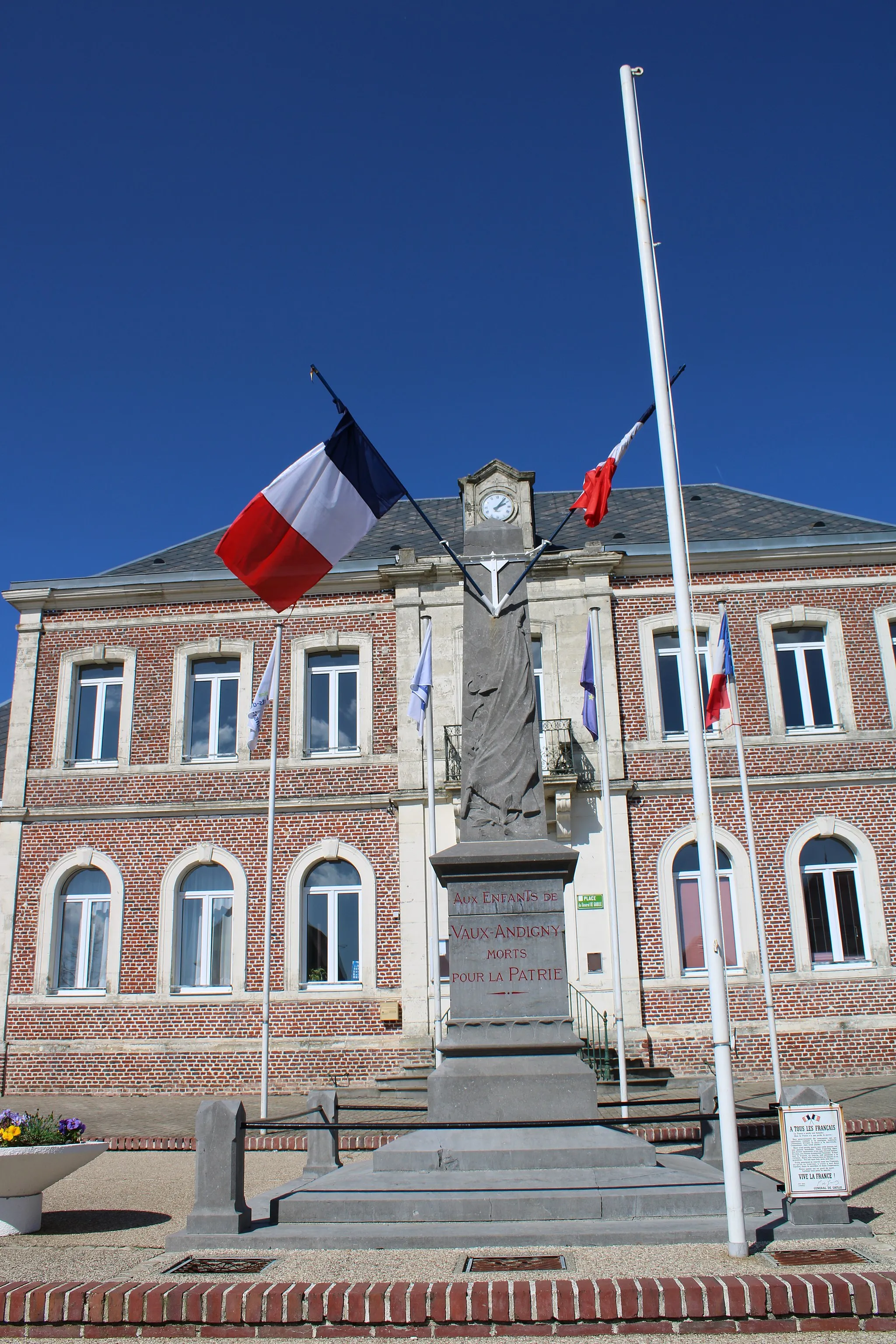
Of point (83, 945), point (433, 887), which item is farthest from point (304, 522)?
point (83, 945)

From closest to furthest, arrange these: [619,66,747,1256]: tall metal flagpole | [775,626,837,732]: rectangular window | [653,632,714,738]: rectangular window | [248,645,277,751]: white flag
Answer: [619,66,747,1256]: tall metal flagpole < [248,645,277,751]: white flag < [775,626,837,732]: rectangular window < [653,632,714,738]: rectangular window

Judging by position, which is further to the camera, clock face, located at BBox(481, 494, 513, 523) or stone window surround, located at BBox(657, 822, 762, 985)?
clock face, located at BBox(481, 494, 513, 523)

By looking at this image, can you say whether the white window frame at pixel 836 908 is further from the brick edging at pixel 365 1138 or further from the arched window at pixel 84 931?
the arched window at pixel 84 931

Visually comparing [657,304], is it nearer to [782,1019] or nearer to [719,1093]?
[719,1093]

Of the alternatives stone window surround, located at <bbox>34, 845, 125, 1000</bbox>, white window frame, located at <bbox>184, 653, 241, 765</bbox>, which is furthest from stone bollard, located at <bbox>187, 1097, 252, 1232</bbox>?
white window frame, located at <bbox>184, 653, 241, 765</bbox>

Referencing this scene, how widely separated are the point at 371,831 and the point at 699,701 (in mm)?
11351

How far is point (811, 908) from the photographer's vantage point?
53.6 ft

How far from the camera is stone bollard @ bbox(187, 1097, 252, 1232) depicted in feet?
20.2

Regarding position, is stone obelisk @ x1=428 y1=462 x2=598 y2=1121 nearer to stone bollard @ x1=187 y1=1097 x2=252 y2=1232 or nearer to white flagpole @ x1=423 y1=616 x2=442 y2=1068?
stone bollard @ x1=187 y1=1097 x2=252 y2=1232

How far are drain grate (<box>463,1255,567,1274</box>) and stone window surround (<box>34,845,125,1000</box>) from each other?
12345 millimetres

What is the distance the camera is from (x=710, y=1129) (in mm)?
A: 7625

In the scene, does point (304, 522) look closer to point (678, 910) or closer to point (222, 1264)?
point (222, 1264)

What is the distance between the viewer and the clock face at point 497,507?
17.8m

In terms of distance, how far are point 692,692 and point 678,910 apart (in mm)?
11143
